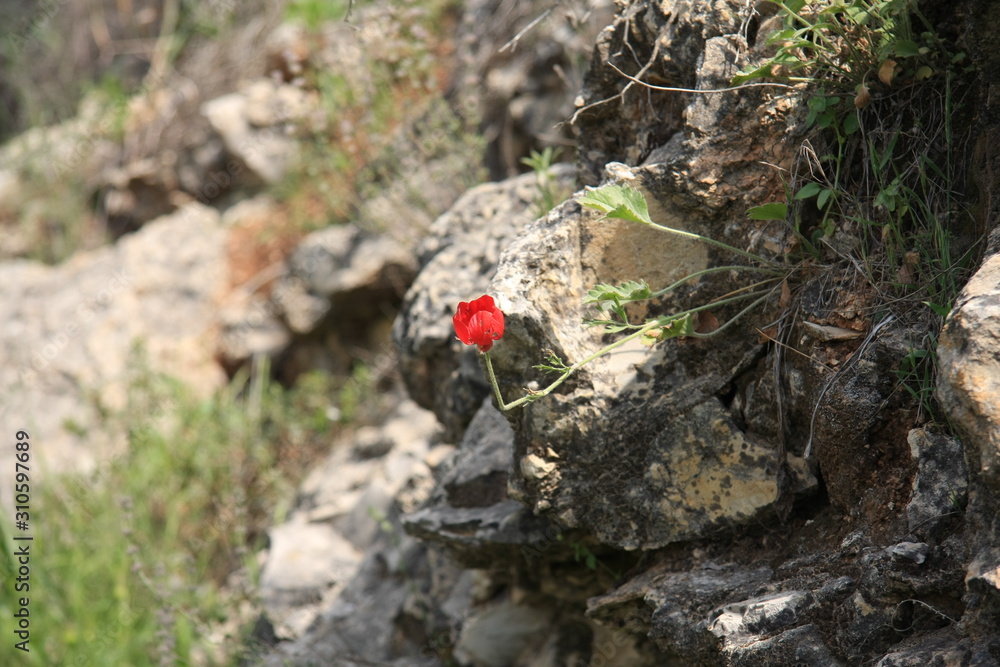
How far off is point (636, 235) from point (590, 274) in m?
0.16

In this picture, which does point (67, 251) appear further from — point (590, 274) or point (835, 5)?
point (835, 5)

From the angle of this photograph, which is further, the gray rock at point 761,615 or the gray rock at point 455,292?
the gray rock at point 455,292

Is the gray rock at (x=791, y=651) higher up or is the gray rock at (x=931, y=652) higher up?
the gray rock at (x=931, y=652)

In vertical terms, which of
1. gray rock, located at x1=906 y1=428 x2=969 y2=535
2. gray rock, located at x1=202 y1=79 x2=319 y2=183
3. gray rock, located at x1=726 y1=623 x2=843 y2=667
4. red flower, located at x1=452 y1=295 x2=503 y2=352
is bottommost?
gray rock, located at x1=726 y1=623 x2=843 y2=667

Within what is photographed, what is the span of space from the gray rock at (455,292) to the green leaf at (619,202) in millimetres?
961

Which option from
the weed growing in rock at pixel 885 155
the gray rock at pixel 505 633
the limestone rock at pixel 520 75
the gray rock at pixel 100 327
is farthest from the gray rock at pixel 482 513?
the gray rock at pixel 100 327

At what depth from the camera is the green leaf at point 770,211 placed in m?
1.78

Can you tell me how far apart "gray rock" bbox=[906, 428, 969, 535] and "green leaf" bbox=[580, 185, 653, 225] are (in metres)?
0.74

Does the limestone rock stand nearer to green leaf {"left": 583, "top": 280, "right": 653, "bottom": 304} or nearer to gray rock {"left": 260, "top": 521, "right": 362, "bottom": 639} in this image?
gray rock {"left": 260, "top": 521, "right": 362, "bottom": 639}

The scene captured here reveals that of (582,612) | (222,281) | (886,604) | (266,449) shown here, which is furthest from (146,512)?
(886,604)

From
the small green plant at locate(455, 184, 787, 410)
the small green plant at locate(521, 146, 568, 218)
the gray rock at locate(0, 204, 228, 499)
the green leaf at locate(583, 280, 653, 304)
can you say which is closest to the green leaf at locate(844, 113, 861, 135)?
the small green plant at locate(455, 184, 787, 410)

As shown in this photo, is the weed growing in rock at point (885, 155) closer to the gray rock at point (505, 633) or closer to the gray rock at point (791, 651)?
the gray rock at point (791, 651)

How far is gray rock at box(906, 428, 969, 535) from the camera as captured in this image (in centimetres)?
148

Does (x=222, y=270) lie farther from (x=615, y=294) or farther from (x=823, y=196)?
(x=823, y=196)
